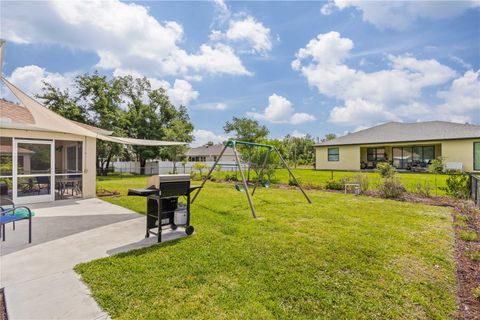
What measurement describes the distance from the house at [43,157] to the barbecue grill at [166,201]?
3741 millimetres

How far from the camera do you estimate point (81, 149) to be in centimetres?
905

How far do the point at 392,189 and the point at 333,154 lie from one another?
49.7 ft

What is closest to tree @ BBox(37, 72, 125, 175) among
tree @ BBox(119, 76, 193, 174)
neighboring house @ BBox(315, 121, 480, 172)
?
tree @ BBox(119, 76, 193, 174)

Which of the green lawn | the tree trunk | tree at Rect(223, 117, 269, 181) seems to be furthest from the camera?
tree at Rect(223, 117, 269, 181)

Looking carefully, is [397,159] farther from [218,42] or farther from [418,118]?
[218,42]

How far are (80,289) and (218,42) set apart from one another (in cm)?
1015

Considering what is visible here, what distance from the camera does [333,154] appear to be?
76.7 ft

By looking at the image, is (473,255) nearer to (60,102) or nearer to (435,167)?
(435,167)

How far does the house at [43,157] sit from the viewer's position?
22.8 ft

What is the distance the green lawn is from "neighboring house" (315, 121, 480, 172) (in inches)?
641

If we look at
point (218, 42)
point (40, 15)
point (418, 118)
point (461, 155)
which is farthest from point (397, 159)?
point (40, 15)

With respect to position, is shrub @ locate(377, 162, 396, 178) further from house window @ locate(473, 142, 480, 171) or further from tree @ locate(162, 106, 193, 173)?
tree @ locate(162, 106, 193, 173)

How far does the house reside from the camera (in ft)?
22.8

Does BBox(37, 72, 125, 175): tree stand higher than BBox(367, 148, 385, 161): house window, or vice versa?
BBox(37, 72, 125, 175): tree
